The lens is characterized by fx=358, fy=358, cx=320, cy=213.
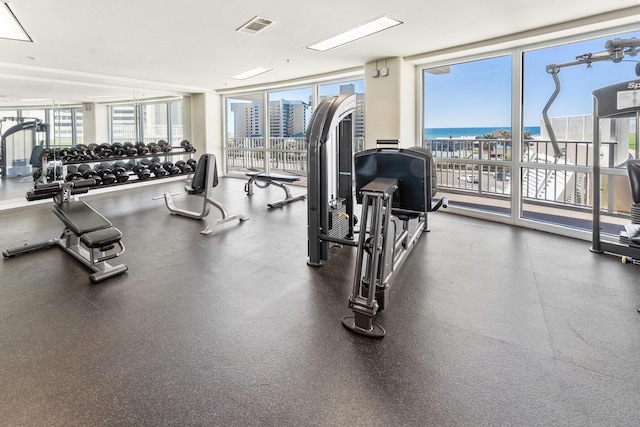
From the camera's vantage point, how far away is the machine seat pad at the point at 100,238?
9.57 ft

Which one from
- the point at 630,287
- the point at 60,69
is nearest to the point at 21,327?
the point at 630,287

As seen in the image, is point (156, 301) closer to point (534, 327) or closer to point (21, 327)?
point (21, 327)

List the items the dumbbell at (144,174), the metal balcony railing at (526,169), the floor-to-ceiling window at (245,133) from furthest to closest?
the floor-to-ceiling window at (245,133) → the dumbbell at (144,174) → the metal balcony railing at (526,169)

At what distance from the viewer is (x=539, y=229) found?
4.48 meters

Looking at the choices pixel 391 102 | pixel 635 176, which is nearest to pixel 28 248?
pixel 391 102

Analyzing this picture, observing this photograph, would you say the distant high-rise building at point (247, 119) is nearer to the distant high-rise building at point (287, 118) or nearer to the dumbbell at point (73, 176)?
the distant high-rise building at point (287, 118)

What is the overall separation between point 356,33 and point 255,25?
123 centimetres

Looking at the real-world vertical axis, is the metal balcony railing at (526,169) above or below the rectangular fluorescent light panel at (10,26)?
below

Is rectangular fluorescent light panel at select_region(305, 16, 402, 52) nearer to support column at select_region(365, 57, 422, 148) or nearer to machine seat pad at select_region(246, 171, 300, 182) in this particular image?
support column at select_region(365, 57, 422, 148)

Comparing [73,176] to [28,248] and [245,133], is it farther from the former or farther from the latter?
[245,133]

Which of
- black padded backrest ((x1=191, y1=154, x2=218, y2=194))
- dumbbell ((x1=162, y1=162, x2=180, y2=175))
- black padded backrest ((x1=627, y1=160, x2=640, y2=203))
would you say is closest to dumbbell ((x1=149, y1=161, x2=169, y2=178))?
dumbbell ((x1=162, y1=162, x2=180, y2=175))

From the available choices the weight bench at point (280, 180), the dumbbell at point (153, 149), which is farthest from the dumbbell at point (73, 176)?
the weight bench at point (280, 180)

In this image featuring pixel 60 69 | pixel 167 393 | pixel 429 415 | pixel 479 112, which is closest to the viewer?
pixel 429 415

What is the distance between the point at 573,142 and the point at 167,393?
5071 millimetres
